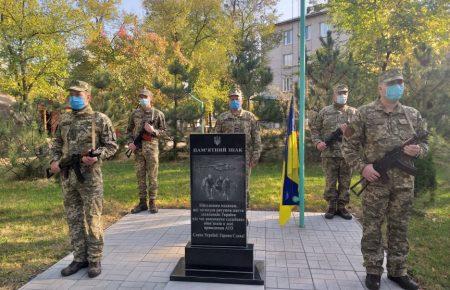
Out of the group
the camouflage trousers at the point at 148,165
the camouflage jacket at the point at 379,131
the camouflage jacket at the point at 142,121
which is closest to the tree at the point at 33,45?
the camouflage jacket at the point at 142,121

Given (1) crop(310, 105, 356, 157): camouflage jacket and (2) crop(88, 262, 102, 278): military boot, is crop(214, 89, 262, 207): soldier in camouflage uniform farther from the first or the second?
(2) crop(88, 262, 102, 278): military boot

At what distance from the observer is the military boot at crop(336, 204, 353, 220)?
6.30m

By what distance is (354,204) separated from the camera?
24.4 ft

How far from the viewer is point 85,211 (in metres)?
4.07

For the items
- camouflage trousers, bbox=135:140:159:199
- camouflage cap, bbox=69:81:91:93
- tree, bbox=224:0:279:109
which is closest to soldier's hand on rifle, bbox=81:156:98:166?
camouflage cap, bbox=69:81:91:93

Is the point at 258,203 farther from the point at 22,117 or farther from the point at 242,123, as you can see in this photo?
the point at 22,117

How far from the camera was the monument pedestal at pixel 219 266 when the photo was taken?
3.90 m

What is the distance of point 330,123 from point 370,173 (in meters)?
2.57

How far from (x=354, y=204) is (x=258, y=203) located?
6.48 feet

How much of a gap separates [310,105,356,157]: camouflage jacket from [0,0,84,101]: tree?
1663cm

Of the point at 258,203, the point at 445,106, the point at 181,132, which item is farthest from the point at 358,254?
the point at 181,132

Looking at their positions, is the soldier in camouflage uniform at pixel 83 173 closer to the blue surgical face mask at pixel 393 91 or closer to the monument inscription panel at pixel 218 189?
the monument inscription panel at pixel 218 189

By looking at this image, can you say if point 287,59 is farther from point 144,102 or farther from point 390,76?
point 390,76

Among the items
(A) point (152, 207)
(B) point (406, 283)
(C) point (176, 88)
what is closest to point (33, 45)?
(C) point (176, 88)
